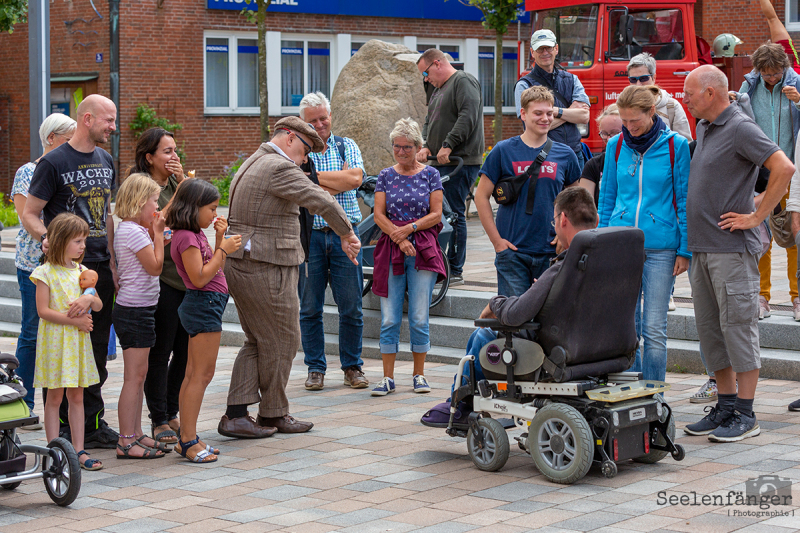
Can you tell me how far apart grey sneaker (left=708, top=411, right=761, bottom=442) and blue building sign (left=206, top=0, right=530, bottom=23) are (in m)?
18.4

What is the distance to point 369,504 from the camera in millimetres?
4836

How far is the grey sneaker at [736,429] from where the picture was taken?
579 centimetres

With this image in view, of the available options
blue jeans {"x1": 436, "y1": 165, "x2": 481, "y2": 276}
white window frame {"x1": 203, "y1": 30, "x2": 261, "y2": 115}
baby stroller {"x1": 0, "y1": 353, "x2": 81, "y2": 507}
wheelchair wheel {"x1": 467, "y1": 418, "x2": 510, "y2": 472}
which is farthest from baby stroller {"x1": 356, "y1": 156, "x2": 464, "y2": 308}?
white window frame {"x1": 203, "y1": 30, "x2": 261, "y2": 115}

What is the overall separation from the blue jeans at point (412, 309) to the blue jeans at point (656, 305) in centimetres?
192

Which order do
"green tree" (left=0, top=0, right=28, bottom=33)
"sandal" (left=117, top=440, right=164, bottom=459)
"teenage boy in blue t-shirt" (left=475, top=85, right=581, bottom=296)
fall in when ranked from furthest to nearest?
"green tree" (left=0, top=0, right=28, bottom=33)
"teenage boy in blue t-shirt" (left=475, top=85, right=581, bottom=296)
"sandal" (left=117, top=440, right=164, bottom=459)

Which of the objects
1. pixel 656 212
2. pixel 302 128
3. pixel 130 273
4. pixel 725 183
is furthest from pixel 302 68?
pixel 725 183

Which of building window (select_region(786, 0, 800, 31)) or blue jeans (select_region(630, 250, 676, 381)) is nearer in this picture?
blue jeans (select_region(630, 250, 676, 381))

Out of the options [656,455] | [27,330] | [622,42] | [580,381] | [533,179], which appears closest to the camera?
[580,381]

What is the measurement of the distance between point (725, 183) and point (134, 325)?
3476mm

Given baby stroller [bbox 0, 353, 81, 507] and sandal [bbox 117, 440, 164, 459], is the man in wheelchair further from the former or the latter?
baby stroller [bbox 0, 353, 81, 507]

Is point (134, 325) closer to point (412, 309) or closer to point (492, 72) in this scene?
point (412, 309)

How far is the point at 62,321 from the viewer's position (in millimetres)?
5434

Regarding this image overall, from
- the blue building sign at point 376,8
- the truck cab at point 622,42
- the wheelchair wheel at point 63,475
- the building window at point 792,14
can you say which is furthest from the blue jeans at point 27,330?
the building window at point 792,14

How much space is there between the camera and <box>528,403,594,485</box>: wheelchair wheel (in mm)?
4973
